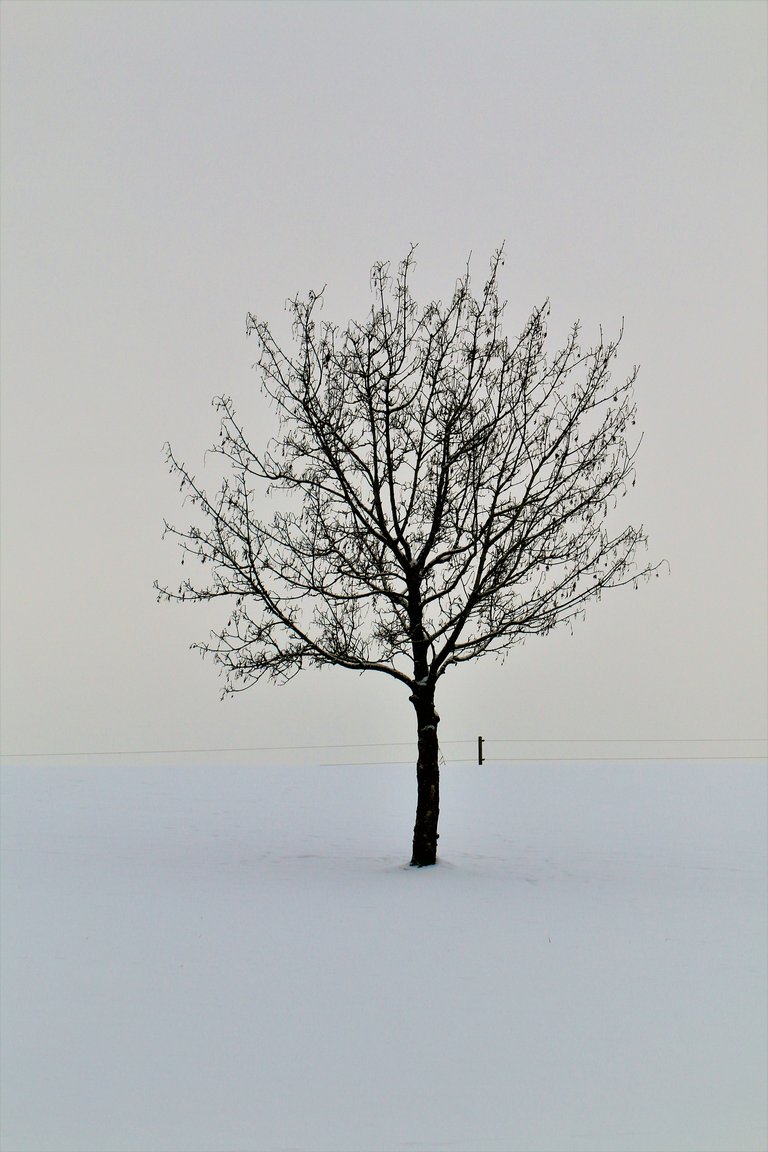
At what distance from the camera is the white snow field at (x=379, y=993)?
7531mm

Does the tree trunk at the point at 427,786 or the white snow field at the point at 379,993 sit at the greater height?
the tree trunk at the point at 427,786

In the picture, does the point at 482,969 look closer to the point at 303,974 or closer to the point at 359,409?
the point at 303,974

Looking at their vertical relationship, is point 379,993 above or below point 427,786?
below

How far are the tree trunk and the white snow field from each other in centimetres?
63

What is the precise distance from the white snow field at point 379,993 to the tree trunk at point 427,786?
0.63 meters

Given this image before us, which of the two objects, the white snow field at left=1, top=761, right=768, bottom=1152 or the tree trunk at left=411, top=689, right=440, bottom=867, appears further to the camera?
the tree trunk at left=411, top=689, right=440, bottom=867

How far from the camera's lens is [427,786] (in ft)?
57.6

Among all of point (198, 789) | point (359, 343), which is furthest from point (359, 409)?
point (198, 789)

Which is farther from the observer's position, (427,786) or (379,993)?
(427,786)

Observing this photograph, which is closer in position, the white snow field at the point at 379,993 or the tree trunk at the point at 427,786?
the white snow field at the point at 379,993

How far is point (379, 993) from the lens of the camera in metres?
10.4

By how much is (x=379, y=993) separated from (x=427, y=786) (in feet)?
23.6

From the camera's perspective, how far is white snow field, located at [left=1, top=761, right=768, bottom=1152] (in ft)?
24.7

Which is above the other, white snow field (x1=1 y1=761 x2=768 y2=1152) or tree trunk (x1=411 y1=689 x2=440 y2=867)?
tree trunk (x1=411 y1=689 x2=440 y2=867)
